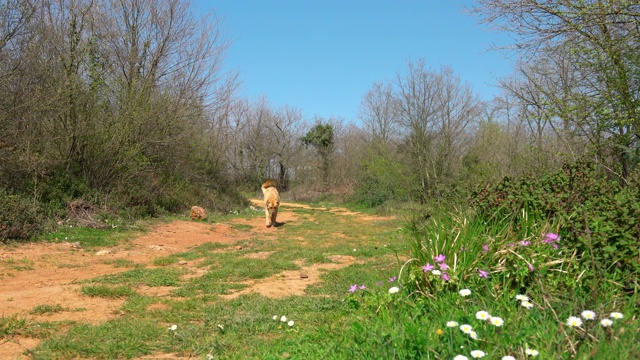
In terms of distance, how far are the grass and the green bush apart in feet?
0.58

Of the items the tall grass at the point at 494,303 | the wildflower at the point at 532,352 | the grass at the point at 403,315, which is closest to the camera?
the wildflower at the point at 532,352

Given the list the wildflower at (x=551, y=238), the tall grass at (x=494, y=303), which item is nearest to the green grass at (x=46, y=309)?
the tall grass at (x=494, y=303)

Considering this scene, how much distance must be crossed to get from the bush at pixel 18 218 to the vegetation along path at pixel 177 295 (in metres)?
0.44

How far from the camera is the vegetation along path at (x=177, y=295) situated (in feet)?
11.7

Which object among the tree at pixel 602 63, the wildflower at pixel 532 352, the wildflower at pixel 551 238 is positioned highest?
the tree at pixel 602 63

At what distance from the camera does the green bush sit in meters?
3.19

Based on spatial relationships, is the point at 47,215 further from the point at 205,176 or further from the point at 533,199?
the point at 533,199

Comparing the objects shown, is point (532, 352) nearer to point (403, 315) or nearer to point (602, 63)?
point (403, 315)

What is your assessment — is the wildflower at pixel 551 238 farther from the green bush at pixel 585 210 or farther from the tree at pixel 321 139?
the tree at pixel 321 139

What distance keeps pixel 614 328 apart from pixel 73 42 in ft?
47.3

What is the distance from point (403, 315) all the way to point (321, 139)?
36350mm

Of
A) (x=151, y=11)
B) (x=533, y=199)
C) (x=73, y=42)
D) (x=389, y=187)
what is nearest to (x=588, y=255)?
(x=533, y=199)

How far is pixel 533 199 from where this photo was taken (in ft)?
14.2

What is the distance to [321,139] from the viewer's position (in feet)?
129
